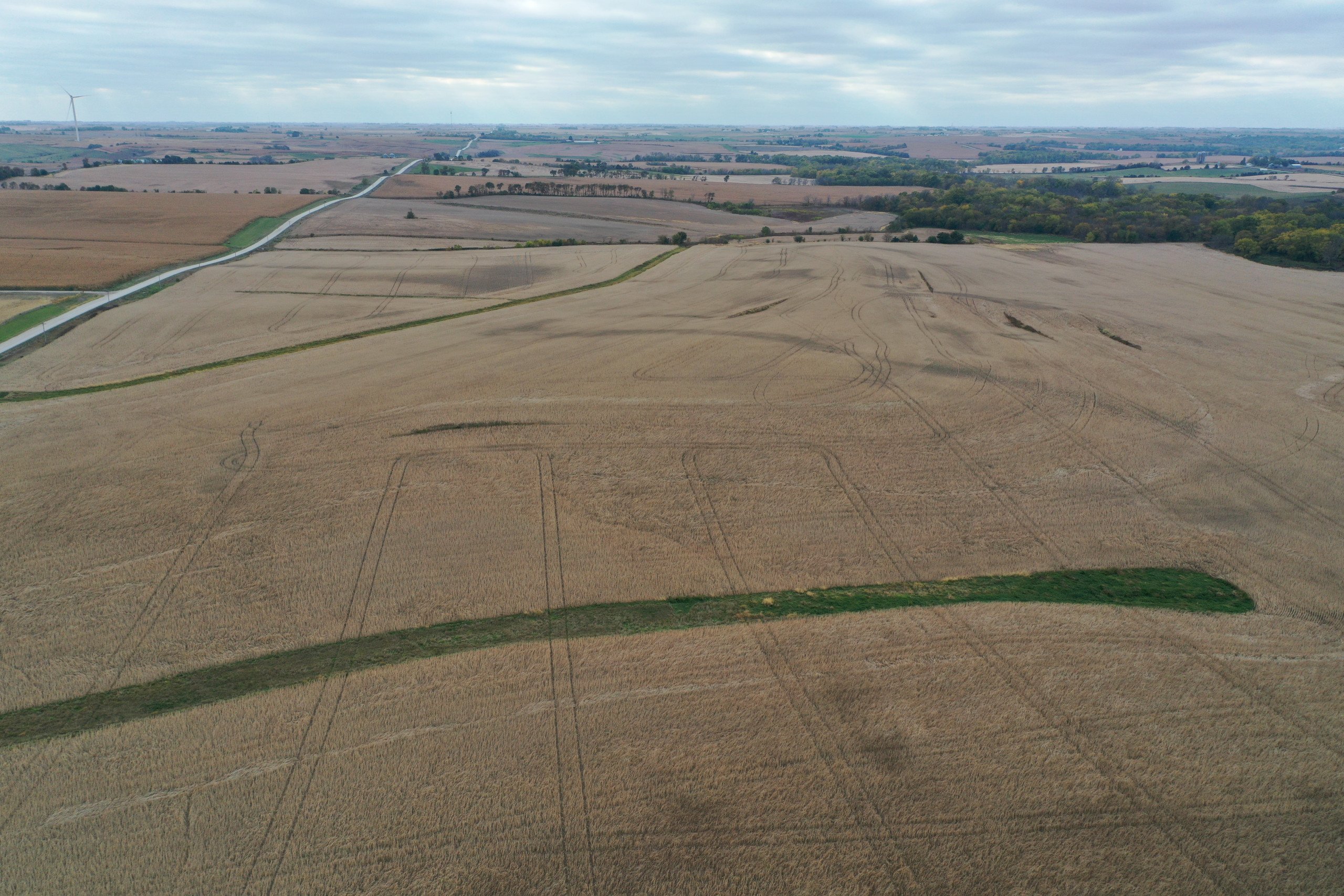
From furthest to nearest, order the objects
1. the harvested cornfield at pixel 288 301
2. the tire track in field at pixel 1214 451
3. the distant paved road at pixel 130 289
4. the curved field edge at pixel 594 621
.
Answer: the distant paved road at pixel 130 289, the harvested cornfield at pixel 288 301, the tire track in field at pixel 1214 451, the curved field edge at pixel 594 621

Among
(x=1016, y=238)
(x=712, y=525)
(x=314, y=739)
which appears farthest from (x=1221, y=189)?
(x=314, y=739)

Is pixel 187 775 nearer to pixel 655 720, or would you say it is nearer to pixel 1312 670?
pixel 655 720

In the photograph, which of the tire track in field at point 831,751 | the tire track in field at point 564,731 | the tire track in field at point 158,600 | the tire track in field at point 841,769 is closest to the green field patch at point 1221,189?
the tire track in field at point 831,751

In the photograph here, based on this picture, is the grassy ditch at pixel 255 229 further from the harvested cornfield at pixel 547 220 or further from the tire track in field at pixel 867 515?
the tire track in field at pixel 867 515

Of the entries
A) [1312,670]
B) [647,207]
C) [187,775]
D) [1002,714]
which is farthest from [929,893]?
[647,207]

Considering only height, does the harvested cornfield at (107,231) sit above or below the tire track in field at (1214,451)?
above

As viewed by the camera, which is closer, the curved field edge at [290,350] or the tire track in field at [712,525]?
→ the tire track in field at [712,525]

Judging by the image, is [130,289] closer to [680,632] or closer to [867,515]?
[680,632]
